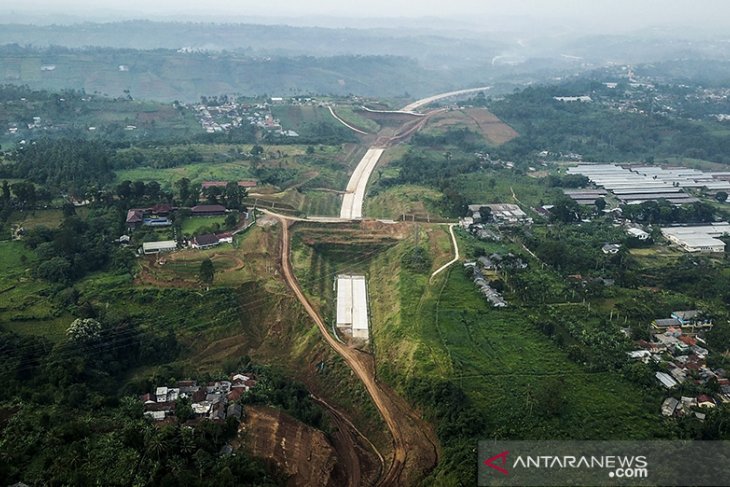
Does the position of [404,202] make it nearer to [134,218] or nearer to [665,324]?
[134,218]

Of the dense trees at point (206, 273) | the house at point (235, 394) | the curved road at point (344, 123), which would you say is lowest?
the house at point (235, 394)

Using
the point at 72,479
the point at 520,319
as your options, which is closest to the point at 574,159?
the point at 520,319

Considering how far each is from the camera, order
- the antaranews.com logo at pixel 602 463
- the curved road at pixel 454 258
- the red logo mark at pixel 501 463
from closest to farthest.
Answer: the antaranews.com logo at pixel 602 463
the red logo mark at pixel 501 463
the curved road at pixel 454 258

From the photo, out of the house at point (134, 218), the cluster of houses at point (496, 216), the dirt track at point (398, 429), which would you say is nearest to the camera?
the dirt track at point (398, 429)

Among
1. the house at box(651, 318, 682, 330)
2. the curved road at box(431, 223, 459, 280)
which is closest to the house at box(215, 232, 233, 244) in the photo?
the curved road at box(431, 223, 459, 280)

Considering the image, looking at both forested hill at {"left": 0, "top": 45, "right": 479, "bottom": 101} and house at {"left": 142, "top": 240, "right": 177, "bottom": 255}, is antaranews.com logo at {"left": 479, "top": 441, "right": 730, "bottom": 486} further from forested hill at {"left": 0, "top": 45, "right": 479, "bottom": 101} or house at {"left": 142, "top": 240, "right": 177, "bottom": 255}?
forested hill at {"left": 0, "top": 45, "right": 479, "bottom": 101}

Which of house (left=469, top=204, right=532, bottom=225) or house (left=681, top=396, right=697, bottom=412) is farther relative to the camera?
house (left=469, top=204, right=532, bottom=225)

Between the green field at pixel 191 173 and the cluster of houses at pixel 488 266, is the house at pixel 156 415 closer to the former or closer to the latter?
the cluster of houses at pixel 488 266

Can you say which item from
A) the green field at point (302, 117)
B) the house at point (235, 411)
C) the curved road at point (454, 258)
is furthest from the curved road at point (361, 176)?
the house at point (235, 411)
